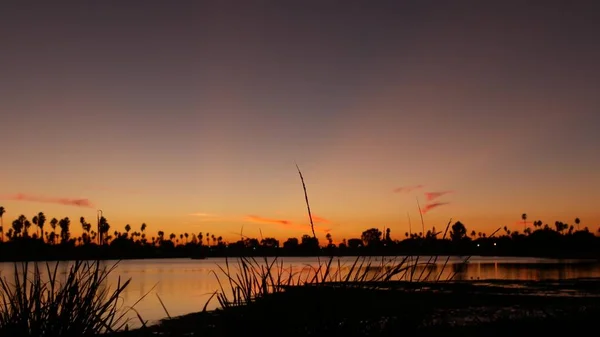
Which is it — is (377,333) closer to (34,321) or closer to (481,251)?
(481,251)

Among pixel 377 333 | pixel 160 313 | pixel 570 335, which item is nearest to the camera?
pixel 377 333

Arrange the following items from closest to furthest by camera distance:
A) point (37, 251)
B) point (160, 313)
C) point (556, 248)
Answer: point (37, 251)
point (160, 313)
point (556, 248)

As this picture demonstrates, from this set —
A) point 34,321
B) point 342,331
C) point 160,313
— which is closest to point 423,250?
point 342,331

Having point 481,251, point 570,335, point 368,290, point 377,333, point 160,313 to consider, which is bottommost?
point 160,313

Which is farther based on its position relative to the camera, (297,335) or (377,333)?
(377,333)

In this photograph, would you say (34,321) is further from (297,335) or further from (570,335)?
(570,335)

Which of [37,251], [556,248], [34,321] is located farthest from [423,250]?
[556,248]

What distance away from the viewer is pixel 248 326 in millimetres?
5566

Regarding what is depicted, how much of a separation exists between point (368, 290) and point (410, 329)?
0.68m

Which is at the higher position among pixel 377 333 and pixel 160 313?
pixel 377 333

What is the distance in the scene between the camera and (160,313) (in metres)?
40.3

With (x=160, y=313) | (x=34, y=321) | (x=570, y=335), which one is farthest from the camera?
(x=160, y=313)

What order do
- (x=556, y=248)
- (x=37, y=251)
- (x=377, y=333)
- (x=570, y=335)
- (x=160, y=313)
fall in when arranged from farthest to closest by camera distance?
(x=556, y=248) → (x=160, y=313) → (x=570, y=335) → (x=37, y=251) → (x=377, y=333)

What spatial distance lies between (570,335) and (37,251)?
847cm
